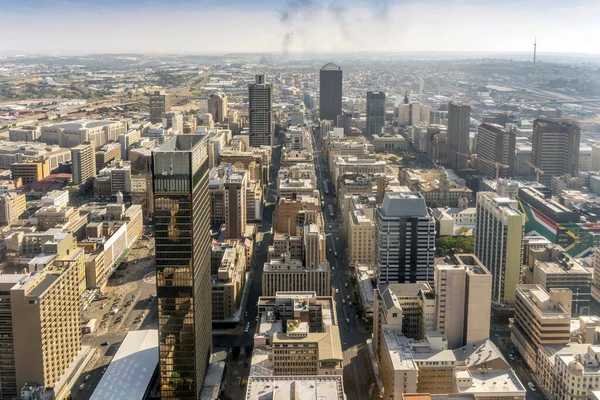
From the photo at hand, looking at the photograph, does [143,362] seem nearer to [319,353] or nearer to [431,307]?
[319,353]

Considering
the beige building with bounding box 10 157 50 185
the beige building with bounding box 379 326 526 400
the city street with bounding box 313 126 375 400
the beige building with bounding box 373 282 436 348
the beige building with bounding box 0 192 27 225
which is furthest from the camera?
the beige building with bounding box 10 157 50 185

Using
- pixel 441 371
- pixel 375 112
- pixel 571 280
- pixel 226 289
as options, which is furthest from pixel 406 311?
pixel 375 112

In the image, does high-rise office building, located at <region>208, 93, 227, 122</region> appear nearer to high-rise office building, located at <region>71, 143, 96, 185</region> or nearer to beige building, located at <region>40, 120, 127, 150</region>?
beige building, located at <region>40, 120, 127, 150</region>

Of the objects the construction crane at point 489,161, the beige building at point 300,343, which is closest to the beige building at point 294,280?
the beige building at point 300,343

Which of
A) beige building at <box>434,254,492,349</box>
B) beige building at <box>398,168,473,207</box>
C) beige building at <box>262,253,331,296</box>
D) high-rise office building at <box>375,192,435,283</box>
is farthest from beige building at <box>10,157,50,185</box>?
beige building at <box>434,254,492,349</box>

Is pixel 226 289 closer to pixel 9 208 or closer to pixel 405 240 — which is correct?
pixel 405 240

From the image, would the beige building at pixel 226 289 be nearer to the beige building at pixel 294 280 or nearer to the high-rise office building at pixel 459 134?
the beige building at pixel 294 280
